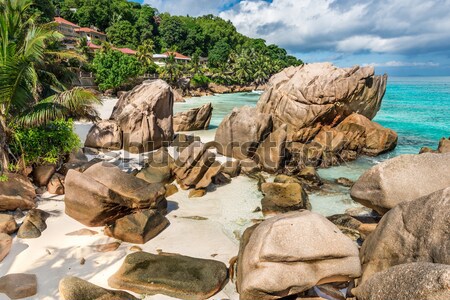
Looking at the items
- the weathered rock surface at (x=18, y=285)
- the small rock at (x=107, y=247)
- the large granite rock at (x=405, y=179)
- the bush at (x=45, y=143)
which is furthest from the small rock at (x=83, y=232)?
the large granite rock at (x=405, y=179)

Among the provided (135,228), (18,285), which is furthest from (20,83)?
(18,285)

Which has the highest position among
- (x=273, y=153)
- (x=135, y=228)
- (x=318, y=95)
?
(x=318, y=95)

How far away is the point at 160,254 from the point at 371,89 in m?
21.3

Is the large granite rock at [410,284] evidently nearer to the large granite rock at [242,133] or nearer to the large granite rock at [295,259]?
the large granite rock at [295,259]

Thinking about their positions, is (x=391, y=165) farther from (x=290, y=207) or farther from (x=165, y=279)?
(x=165, y=279)

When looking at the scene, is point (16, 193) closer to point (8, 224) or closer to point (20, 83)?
point (8, 224)

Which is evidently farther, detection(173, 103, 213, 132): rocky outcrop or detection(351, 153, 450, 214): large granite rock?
detection(173, 103, 213, 132): rocky outcrop

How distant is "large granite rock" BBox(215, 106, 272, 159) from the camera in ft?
60.9

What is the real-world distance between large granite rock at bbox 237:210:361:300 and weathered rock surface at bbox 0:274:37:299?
4369 millimetres

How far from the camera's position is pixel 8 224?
856 centimetres

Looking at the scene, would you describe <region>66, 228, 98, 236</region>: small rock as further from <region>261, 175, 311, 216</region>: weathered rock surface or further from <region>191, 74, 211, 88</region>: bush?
<region>191, 74, 211, 88</region>: bush

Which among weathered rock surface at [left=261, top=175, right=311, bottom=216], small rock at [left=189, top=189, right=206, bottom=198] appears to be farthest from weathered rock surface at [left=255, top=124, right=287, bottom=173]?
small rock at [left=189, top=189, right=206, bottom=198]

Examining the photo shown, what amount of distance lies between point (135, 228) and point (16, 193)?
4.14 meters

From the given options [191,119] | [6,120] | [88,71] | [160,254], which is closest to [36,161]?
[6,120]
